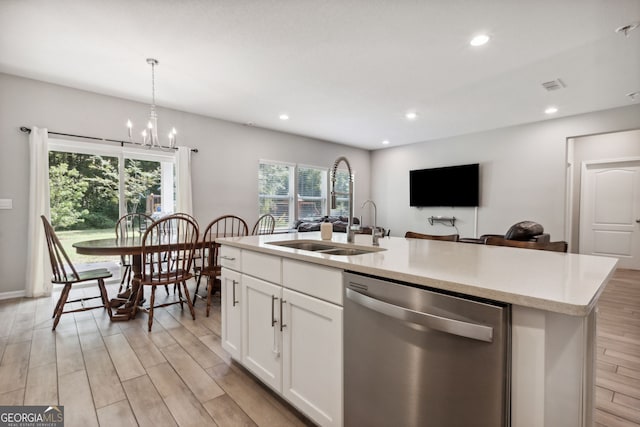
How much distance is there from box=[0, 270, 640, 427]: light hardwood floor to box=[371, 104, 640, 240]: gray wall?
2868 mm

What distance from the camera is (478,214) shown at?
6207mm

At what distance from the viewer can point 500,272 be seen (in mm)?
1080

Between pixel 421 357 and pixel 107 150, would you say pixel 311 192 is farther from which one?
pixel 421 357

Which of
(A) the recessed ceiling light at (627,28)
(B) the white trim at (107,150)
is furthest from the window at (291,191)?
(A) the recessed ceiling light at (627,28)

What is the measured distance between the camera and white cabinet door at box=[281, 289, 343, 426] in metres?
1.33

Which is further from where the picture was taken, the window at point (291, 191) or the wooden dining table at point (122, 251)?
the window at point (291, 191)

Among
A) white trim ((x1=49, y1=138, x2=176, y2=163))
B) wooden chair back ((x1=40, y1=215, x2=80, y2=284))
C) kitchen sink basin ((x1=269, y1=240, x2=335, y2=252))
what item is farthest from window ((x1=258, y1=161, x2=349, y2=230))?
kitchen sink basin ((x1=269, y1=240, x2=335, y2=252))

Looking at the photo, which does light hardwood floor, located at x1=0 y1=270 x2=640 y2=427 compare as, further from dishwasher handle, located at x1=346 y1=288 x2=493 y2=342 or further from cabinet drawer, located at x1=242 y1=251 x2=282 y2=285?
dishwasher handle, located at x1=346 y1=288 x2=493 y2=342

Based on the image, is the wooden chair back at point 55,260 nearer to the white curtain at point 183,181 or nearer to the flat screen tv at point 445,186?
the white curtain at point 183,181

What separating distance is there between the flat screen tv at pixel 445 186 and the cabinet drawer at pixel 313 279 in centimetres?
572

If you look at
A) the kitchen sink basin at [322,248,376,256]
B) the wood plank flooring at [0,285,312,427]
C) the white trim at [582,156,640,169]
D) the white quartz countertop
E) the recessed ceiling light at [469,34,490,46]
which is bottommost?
the wood plank flooring at [0,285,312,427]

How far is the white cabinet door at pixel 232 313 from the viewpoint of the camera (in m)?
1.96

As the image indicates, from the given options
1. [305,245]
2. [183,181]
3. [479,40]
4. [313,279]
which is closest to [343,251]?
[305,245]

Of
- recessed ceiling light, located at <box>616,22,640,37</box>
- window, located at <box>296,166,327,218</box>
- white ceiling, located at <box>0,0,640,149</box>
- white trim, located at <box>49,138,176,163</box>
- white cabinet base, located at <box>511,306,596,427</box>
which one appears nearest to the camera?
white cabinet base, located at <box>511,306,596,427</box>
